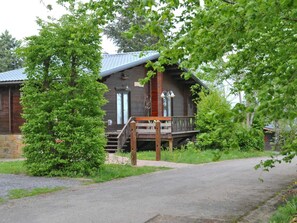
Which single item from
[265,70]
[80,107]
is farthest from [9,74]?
[265,70]

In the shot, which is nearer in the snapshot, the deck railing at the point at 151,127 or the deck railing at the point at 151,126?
the deck railing at the point at 151,127

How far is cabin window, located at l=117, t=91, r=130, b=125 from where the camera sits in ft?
81.9

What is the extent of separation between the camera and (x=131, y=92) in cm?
2586

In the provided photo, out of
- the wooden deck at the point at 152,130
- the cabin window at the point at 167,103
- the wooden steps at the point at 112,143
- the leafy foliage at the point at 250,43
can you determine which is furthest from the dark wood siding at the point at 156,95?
the leafy foliage at the point at 250,43

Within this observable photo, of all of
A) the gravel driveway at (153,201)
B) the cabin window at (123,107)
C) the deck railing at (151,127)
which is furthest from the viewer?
the cabin window at (123,107)

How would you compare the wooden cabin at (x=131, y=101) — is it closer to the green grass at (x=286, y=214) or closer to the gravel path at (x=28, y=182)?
the gravel path at (x=28, y=182)

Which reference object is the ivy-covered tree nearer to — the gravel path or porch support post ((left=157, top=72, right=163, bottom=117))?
the gravel path

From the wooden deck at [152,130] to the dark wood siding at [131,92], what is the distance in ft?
4.35

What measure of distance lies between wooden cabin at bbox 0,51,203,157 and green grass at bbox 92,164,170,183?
690cm

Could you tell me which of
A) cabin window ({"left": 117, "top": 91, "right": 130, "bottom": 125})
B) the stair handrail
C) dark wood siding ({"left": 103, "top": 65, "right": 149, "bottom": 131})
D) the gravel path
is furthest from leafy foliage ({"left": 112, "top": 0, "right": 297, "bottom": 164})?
cabin window ({"left": 117, "top": 91, "right": 130, "bottom": 125})

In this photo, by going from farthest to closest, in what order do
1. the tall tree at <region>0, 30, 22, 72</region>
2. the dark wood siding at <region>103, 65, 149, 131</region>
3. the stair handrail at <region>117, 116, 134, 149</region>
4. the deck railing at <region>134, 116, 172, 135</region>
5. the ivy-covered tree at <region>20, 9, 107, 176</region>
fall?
the tall tree at <region>0, 30, 22, 72</region>, the dark wood siding at <region>103, 65, 149, 131</region>, the deck railing at <region>134, 116, 172, 135</region>, the stair handrail at <region>117, 116, 134, 149</region>, the ivy-covered tree at <region>20, 9, 107, 176</region>

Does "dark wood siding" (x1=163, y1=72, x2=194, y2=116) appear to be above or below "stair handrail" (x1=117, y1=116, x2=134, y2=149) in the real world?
above

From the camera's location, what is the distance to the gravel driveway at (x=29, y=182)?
10.6 m

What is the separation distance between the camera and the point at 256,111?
4.53 m
